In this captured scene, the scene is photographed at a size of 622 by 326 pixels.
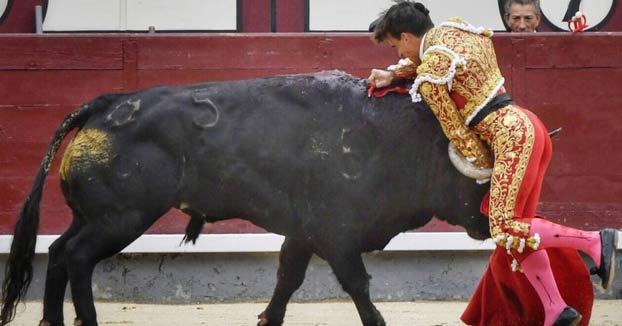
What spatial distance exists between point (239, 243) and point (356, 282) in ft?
6.41

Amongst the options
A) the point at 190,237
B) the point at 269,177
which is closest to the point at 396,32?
the point at 269,177

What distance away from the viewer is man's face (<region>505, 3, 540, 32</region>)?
26.2 feet

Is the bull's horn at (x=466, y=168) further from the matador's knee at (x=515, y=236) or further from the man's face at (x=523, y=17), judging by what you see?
the man's face at (x=523, y=17)

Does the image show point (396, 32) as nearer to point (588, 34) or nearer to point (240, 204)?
point (240, 204)

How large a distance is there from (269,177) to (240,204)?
15 cm

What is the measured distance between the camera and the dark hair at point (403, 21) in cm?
590

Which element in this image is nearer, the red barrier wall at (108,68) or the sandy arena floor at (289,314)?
the sandy arena floor at (289,314)

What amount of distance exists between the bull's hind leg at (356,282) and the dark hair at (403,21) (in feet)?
2.76

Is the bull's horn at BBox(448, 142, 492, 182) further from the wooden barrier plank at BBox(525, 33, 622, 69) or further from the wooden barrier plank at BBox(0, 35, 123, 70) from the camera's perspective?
the wooden barrier plank at BBox(0, 35, 123, 70)

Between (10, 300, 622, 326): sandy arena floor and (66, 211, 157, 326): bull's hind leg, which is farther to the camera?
(10, 300, 622, 326): sandy arena floor

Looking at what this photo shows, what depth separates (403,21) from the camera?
5.89 meters

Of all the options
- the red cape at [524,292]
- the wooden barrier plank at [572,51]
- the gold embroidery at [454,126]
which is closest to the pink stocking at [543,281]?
the red cape at [524,292]

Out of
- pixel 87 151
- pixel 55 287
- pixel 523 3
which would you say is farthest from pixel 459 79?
pixel 523 3

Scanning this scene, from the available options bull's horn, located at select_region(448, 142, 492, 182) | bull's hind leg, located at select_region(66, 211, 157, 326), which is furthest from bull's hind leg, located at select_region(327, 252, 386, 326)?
bull's hind leg, located at select_region(66, 211, 157, 326)
